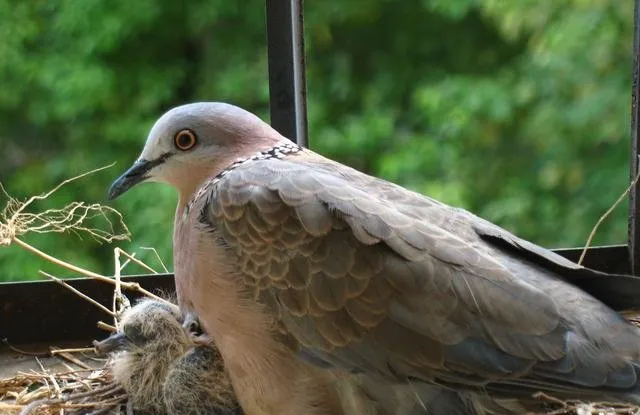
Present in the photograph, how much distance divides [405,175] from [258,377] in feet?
4.97

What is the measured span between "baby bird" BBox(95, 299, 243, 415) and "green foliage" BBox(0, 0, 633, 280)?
100 centimetres

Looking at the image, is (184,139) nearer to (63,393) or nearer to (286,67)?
(286,67)

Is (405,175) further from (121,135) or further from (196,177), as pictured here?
(196,177)

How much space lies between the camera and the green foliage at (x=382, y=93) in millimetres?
2561

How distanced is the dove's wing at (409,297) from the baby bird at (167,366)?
21 cm

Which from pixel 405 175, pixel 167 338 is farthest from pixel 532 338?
pixel 405 175

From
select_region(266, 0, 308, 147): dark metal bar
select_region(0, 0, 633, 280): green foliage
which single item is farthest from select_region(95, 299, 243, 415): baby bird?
select_region(0, 0, 633, 280): green foliage

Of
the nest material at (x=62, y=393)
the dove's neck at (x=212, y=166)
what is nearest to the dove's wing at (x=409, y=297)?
the dove's neck at (x=212, y=166)

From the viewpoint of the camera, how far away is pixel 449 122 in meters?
2.77

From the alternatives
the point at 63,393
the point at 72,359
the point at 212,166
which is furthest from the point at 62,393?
the point at 212,166

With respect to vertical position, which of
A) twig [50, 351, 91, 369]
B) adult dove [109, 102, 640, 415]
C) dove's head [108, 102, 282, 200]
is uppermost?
dove's head [108, 102, 282, 200]

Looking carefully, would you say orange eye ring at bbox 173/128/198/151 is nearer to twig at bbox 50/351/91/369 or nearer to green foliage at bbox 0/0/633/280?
twig at bbox 50/351/91/369

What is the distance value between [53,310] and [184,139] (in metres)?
0.53

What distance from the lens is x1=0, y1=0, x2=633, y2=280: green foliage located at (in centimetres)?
256
